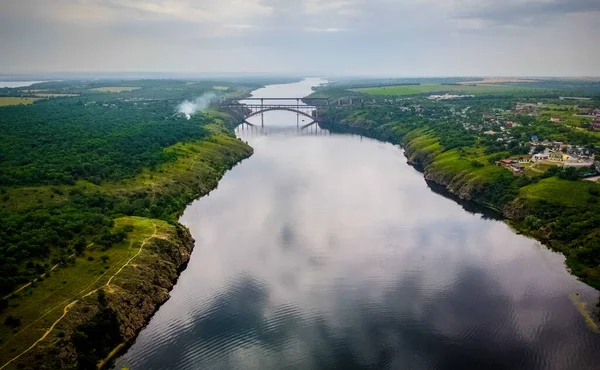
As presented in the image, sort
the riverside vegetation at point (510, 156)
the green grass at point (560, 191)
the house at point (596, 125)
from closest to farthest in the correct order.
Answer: the riverside vegetation at point (510, 156) → the green grass at point (560, 191) → the house at point (596, 125)

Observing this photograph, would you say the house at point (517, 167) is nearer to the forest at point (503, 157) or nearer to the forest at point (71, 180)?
the forest at point (503, 157)

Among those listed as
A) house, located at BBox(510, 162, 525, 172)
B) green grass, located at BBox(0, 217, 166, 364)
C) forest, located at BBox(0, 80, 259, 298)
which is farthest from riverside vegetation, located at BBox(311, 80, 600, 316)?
green grass, located at BBox(0, 217, 166, 364)

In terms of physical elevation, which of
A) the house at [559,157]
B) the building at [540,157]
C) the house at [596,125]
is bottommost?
the building at [540,157]

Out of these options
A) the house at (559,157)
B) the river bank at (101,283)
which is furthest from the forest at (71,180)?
the house at (559,157)

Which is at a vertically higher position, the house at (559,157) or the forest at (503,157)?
the house at (559,157)

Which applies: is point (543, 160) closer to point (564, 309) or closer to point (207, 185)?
point (564, 309)

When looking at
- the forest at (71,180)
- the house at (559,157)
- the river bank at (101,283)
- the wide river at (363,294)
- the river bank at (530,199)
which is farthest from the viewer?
the house at (559,157)

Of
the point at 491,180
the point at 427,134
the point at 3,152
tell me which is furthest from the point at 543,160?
the point at 3,152

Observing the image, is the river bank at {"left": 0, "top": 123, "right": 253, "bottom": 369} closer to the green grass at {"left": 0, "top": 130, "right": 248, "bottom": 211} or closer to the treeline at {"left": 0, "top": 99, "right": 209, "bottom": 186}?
the green grass at {"left": 0, "top": 130, "right": 248, "bottom": 211}
